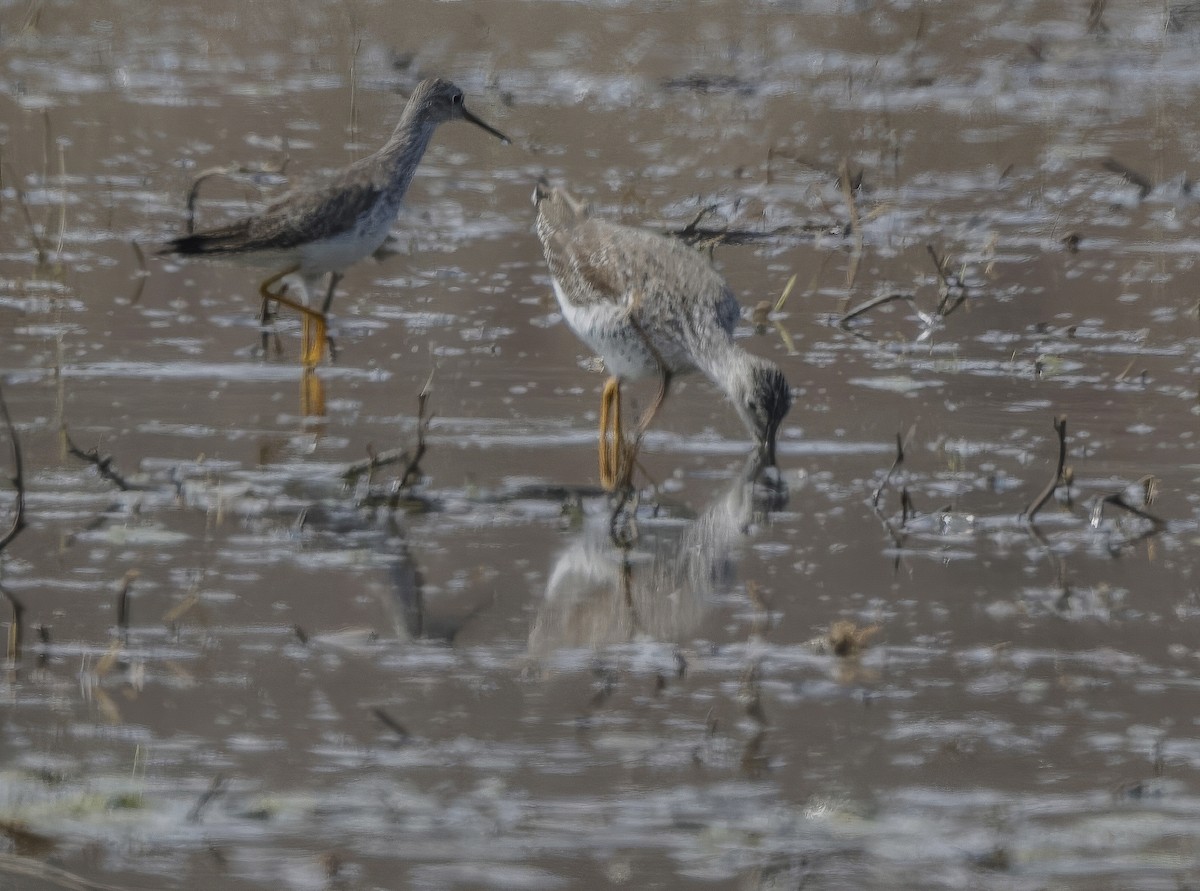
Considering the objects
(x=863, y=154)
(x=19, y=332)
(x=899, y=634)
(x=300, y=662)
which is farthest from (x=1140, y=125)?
(x=300, y=662)

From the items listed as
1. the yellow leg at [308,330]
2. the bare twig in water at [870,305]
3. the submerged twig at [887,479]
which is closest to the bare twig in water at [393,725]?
the submerged twig at [887,479]

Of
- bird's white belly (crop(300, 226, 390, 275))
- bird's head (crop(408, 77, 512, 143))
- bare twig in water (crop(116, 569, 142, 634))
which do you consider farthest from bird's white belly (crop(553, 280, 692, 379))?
bird's head (crop(408, 77, 512, 143))

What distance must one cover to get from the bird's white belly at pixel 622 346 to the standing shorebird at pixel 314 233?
54.3 inches

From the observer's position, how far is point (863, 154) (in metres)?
12.2

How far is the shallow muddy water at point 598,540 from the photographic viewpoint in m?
4.09

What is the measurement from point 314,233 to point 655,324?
1.79m

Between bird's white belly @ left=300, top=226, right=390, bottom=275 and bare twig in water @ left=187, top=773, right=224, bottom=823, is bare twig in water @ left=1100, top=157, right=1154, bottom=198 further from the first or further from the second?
bare twig in water @ left=187, top=773, right=224, bottom=823

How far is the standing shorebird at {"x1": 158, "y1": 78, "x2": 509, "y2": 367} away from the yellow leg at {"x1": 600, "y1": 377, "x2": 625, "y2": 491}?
138 cm

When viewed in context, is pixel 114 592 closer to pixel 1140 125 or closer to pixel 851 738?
pixel 851 738

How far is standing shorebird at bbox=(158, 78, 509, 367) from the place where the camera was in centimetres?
812

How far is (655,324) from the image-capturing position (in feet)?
23.2

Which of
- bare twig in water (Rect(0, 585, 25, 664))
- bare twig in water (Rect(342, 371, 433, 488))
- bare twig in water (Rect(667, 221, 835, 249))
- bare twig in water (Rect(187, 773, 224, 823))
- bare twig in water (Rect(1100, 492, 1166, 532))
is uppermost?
bare twig in water (Rect(667, 221, 835, 249))

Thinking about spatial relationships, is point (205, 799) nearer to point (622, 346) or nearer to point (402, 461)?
point (402, 461)

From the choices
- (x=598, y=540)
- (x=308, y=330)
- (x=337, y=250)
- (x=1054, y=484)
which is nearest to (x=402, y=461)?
(x=598, y=540)
